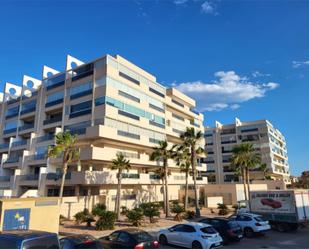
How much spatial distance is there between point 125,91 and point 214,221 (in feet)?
85.3

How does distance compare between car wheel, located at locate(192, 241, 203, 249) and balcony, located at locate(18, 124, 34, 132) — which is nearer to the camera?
car wheel, located at locate(192, 241, 203, 249)

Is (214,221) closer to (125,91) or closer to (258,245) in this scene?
(258,245)

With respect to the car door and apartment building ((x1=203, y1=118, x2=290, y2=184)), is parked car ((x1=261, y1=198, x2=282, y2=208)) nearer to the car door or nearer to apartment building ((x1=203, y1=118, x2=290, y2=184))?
the car door

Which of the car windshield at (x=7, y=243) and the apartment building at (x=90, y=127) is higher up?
the apartment building at (x=90, y=127)

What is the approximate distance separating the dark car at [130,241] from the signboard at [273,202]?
50.3 ft

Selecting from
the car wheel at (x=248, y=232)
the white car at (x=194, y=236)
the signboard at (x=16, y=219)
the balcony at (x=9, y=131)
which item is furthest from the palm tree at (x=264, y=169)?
the signboard at (x=16, y=219)

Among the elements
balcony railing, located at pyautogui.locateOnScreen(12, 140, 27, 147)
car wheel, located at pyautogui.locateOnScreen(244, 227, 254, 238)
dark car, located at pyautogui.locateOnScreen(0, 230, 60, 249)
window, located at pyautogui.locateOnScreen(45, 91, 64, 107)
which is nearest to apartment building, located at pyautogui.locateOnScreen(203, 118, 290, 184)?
window, located at pyautogui.locateOnScreen(45, 91, 64, 107)

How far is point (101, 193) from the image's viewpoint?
127 feet

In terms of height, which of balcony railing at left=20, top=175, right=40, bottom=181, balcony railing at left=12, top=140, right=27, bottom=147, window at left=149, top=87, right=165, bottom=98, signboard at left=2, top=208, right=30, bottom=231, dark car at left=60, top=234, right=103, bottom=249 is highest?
window at left=149, top=87, right=165, bottom=98

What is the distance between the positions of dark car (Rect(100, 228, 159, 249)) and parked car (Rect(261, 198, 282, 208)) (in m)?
15.5

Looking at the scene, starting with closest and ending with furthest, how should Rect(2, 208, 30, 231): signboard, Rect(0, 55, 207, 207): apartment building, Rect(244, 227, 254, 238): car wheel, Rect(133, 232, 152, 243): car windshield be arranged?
Rect(133, 232, 152, 243): car windshield < Rect(2, 208, 30, 231): signboard < Rect(244, 227, 254, 238): car wheel < Rect(0, 55, 207, 207): apartment building

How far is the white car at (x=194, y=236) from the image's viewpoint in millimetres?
16172

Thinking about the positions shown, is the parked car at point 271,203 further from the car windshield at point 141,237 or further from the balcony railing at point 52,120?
the balcony railing at point 52,120

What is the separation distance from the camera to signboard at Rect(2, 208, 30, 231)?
49.8 feet
